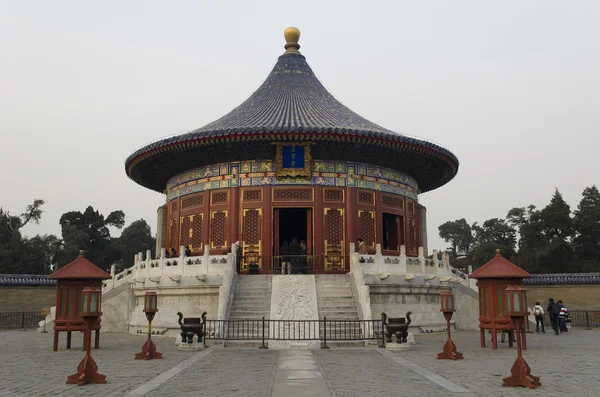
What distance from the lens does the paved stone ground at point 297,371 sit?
905cm

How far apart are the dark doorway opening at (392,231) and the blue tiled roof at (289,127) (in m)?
3.09

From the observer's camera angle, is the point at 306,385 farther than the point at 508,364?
No

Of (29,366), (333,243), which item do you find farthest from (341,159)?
(29,366)

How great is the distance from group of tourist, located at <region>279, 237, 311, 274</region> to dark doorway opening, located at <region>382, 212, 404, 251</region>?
15.7 feet

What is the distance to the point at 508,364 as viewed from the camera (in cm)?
1239

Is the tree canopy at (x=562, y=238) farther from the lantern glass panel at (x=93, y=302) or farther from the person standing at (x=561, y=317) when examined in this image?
the lantern glass panel at (x=93, y=302)

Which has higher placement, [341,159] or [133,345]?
[341,159]

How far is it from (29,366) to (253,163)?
14.4 metres

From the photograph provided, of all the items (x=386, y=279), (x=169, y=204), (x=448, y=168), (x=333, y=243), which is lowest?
(x=386, y=279)

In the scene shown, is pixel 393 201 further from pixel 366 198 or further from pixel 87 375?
pixel 87 375

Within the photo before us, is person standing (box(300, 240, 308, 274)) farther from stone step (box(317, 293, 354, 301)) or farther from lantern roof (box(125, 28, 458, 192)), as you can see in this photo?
lantern roof (box(125, 28, 458, 192))

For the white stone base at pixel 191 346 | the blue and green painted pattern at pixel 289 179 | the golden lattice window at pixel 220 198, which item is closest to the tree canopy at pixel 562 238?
the blue and green painted pattern at pixel 289 179

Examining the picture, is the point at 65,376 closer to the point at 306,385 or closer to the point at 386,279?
the point at 306,385

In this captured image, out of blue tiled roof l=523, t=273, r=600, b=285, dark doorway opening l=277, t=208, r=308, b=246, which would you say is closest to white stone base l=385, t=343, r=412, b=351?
dark doorway opening l=277, t=208, r=308, b=246
